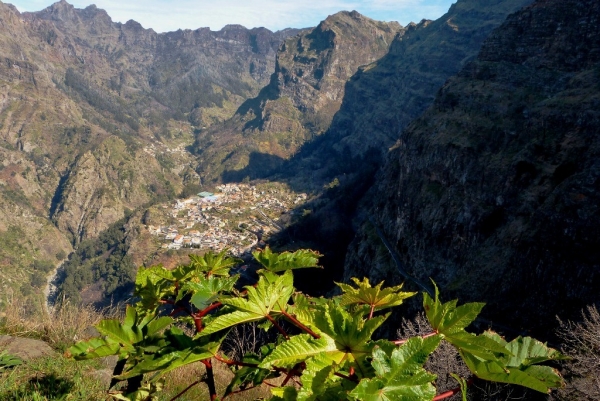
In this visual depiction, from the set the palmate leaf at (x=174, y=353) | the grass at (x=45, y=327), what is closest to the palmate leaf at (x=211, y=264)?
the palmate leaf at (x=174, y=353)

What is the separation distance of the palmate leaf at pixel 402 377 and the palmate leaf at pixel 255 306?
20.0 inches

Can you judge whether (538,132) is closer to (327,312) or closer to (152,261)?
(327,312)

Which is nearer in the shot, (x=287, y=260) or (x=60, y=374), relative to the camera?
(x=287, y=260)

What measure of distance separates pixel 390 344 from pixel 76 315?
8008mm

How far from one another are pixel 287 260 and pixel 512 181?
29996mm

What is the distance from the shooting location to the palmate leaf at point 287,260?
264 cm

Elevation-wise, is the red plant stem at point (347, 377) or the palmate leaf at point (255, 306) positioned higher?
the palmate leaf at point (255, 306)

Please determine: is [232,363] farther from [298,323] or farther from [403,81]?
[403,81]

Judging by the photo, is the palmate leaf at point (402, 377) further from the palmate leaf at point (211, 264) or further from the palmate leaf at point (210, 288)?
the palmate leaf at point (211, 264)

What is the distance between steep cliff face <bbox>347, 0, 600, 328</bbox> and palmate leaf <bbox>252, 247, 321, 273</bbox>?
2143 cm

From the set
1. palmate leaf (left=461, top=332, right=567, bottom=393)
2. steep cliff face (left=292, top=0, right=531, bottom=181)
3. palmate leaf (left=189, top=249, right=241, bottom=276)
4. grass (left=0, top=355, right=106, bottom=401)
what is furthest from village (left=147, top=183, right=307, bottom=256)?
palmate leaf (left=461, top=332, right=567, bottom=393)

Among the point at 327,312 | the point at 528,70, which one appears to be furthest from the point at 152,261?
the point at 327,312

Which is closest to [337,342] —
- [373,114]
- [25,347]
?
[25,347]

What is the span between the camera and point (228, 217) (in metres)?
131
